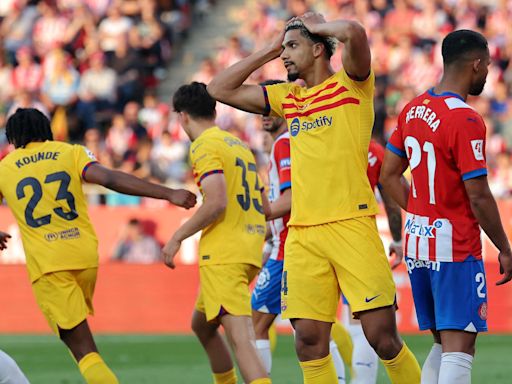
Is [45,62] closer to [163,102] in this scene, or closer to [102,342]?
[163,102]

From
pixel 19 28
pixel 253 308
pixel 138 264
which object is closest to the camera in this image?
pixel 253 308

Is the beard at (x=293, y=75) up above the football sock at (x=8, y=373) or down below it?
above

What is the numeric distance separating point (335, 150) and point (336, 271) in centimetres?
77

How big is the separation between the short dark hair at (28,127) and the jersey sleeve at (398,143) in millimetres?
2643

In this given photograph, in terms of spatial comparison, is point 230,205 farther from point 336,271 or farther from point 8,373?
point 8,373

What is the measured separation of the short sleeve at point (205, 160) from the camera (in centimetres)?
879

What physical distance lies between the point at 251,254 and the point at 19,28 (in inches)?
704

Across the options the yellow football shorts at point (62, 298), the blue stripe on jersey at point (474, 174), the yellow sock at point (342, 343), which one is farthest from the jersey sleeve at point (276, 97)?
the yellow sock at point (342, 343)

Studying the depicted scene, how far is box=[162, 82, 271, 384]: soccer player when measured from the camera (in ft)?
28.6

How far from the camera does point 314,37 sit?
25.4 feet

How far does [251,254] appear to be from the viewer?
→ 899 centimetres

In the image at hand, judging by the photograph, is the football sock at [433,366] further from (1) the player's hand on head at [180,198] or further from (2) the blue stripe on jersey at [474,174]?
(1) the player's hand on head at [180,198]

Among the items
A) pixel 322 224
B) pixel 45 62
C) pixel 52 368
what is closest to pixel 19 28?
pixel 45 62

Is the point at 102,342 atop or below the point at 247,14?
below
